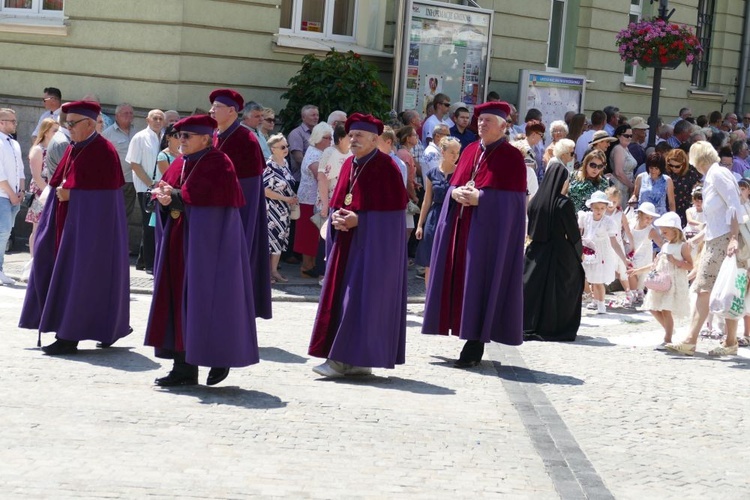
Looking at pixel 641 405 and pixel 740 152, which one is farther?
pixel 740 152

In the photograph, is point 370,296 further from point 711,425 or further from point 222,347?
point 711,425

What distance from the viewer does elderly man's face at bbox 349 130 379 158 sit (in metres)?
9.25

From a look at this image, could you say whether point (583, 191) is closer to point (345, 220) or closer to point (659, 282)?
point (659, 282)

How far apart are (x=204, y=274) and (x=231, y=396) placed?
0.83 meters

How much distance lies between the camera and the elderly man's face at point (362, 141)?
9.25m

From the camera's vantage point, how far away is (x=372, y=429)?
7.78m

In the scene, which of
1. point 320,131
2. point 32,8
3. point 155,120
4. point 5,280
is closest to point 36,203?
point 5,280

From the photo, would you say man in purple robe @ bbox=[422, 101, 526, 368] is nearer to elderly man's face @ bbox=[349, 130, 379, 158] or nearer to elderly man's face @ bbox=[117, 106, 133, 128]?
elderly man's face @ bbox=[349, 130, 379, 158]

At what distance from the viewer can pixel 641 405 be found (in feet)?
30.5

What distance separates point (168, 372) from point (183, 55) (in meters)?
7.78

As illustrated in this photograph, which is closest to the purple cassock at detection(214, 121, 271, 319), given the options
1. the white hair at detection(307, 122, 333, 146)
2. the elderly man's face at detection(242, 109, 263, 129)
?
the elderly man's face at detection(242, 109, 263, 129)

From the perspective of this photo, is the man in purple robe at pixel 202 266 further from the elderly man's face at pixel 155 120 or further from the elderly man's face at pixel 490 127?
the elderly man's face at pixel 155 120

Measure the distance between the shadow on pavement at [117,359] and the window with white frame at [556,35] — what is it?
14.9 m

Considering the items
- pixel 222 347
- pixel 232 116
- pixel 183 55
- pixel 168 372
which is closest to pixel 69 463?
pixel 222 347
